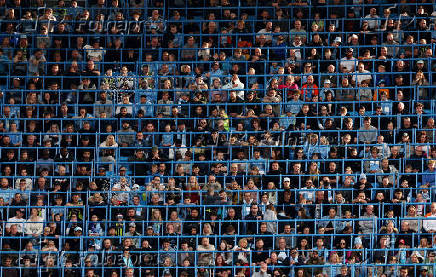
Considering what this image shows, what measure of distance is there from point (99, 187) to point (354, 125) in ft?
20.1

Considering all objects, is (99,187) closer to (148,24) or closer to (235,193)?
(235,193)

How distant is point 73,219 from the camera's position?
29.8 m

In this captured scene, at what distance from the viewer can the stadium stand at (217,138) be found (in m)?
29.3

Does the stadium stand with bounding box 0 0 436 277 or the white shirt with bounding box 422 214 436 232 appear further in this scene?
the white shirt with bounding box 422 214 436 232

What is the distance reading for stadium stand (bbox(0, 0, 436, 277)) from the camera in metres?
29.3

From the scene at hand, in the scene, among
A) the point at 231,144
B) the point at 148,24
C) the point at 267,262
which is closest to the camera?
Answer: the point at 267,262

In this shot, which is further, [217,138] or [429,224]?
[217,138]

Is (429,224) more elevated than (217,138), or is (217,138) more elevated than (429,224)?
(217,138)

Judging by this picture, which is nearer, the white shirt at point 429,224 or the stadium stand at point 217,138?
the stadium stand at point 217,138

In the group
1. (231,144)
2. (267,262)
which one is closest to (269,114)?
(231,144)

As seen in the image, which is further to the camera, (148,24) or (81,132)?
(148,24)

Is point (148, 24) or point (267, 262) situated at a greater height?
point (148, 24)

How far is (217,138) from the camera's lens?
3139 centimetres

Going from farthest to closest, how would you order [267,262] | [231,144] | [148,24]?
1. [148,24]
2. [231,144]
3. [267,262]
